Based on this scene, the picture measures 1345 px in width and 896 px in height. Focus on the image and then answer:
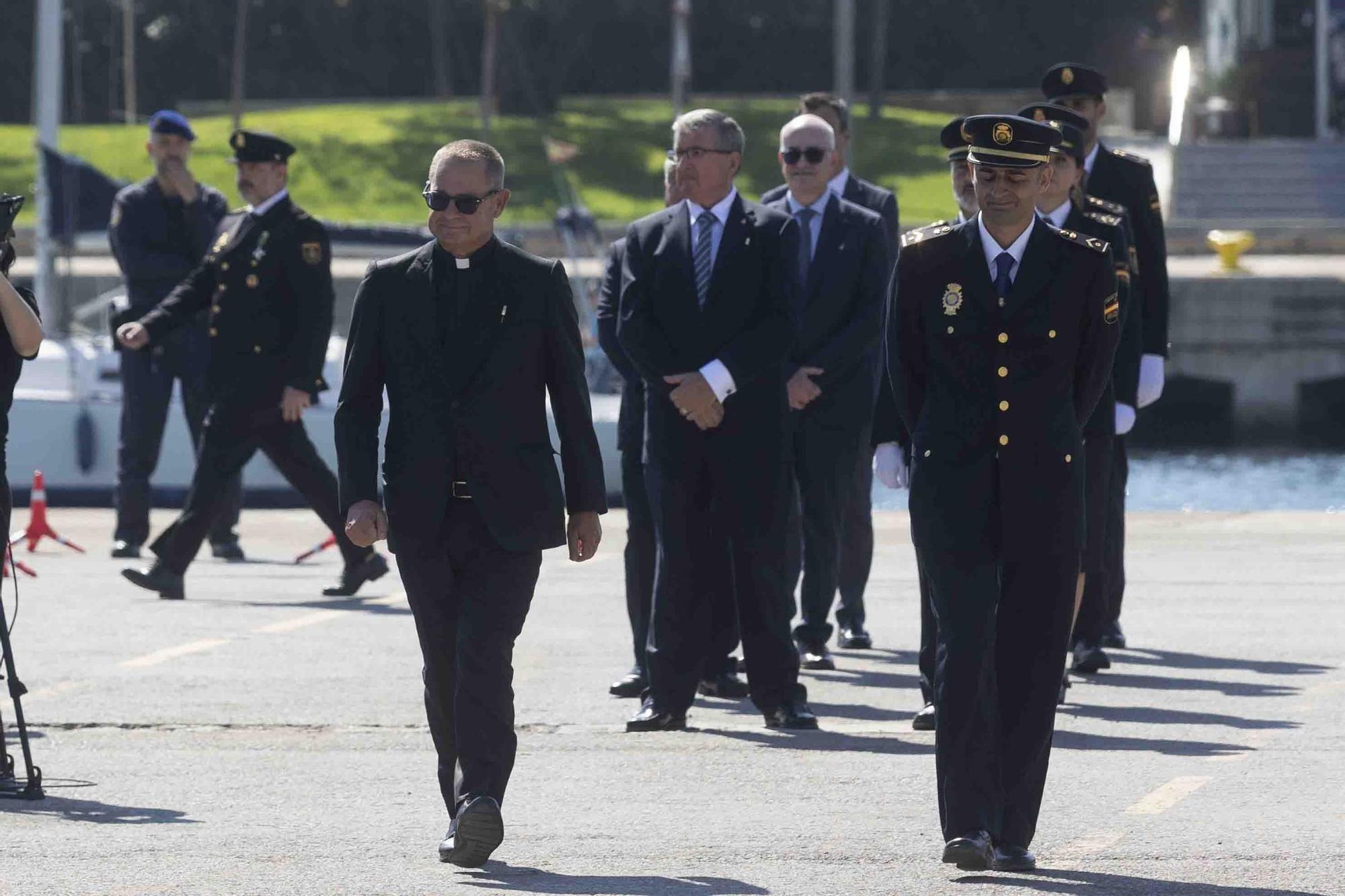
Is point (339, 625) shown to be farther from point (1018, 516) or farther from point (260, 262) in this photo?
point (1018, 516)

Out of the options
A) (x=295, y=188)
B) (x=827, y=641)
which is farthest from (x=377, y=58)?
(x=827, y=641)

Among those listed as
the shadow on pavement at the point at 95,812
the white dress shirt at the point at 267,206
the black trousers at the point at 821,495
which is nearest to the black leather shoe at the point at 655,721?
the black trousers at the point at 821,495

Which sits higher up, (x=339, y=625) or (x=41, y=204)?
(x=41, y=204)

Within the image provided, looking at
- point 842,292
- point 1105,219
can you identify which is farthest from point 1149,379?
point 842,292

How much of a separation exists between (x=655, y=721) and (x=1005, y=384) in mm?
2540

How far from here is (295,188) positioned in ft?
160

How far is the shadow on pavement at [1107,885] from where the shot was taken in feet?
20.1

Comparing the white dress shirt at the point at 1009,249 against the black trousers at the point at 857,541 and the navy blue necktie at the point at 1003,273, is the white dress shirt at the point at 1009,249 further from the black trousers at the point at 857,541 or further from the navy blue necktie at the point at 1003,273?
the black trousers at the point at 857,541

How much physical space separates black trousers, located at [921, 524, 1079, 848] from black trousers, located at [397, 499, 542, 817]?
3.37 ft

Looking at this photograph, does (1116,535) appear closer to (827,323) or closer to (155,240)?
(827,323)

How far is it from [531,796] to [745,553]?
1325 mm

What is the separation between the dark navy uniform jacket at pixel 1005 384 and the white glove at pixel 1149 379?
3152 mm

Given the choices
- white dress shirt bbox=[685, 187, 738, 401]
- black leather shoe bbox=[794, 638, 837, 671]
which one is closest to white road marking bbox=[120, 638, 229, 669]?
black leather shoe bbox=[794, 638, 837, 671]

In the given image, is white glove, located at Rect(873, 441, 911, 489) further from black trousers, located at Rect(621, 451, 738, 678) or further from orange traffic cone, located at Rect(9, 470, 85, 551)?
orange traffic cone, located at Rect(9, 470, 85, 551)
